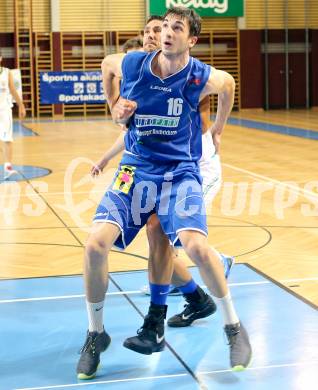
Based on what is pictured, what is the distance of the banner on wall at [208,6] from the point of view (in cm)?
2539

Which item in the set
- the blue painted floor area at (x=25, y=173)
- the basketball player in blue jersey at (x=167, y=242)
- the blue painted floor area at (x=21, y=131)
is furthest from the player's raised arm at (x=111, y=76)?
the blue painted floor area at (x=21, y=131)

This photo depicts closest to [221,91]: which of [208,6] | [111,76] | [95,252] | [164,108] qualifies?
[164,108]

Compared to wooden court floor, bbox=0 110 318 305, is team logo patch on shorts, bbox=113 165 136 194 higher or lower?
higher

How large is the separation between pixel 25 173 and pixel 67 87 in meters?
13.2

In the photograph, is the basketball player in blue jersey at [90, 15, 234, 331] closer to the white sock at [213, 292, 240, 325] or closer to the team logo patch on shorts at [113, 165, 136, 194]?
the team logo patch on shorts at [113, 165, 136, 194]

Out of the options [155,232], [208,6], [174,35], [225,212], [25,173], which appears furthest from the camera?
[208,6]

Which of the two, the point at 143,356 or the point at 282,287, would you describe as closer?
the point at 143,356

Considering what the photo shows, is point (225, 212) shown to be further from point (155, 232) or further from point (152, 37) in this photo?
point (155, 232)

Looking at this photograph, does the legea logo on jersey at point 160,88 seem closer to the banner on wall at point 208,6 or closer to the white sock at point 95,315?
the white sock at point 95,315

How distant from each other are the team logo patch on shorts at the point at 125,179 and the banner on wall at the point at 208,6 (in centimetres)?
2148

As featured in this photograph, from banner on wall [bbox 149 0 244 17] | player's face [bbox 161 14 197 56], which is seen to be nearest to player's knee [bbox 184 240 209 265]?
player's face [bbox 161 14 197 56]

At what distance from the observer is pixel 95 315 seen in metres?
4.39

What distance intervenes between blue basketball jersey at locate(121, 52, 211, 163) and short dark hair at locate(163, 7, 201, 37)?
0.17 metres

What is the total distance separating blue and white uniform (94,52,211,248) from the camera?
436cm
